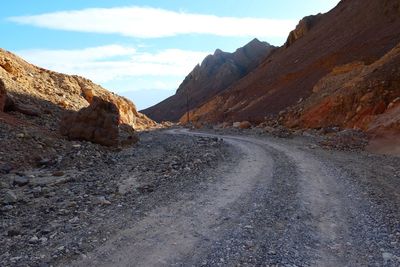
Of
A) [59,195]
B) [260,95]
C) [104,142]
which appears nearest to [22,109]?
[104,142]

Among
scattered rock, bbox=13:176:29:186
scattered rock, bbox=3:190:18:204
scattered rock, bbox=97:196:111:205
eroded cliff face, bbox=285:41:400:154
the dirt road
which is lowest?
the dirt road

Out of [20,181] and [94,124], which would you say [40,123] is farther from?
[20,181]

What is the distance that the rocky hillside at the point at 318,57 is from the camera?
4656 centimetres

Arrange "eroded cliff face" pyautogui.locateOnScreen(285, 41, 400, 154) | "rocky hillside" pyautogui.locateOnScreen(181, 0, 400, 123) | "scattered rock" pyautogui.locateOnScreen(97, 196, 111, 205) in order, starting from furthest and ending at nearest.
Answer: "rocky hillside" pyautogui.locateOnScreen(181, 0, 400, 123) < "eroded cliff face" pyautogui.locateOnScreen(285, 41, 400, 154) < "scattered rock" pyautogui.locateOnScreen(97, 196, 111, 205)

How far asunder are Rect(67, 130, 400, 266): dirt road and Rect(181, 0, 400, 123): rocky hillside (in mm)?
22737

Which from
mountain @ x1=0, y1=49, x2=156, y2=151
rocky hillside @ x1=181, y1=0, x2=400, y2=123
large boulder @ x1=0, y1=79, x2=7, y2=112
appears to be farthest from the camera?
rocky hillside @ x1=181, y1=0, x2=400, y2=123

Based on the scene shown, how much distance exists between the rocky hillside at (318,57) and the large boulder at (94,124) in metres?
20.8

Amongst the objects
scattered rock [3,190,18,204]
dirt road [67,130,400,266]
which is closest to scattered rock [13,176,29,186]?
scattered rock [3,190,18,204]

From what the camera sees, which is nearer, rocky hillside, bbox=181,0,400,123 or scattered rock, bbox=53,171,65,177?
scattered rock, bbox=53,171,65,177

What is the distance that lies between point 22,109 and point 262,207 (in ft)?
61.2

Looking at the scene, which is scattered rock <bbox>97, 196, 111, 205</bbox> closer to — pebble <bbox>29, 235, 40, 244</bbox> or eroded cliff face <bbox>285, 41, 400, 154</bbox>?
pebble <bbox>29, 235, 40, 244</bbox>

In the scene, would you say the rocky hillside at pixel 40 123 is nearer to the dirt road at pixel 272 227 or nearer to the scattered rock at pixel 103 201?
the scattered rock at pixel 103 201

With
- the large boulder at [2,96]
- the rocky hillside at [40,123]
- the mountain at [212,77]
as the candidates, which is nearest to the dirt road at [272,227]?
the rocky hillside at [40,123]

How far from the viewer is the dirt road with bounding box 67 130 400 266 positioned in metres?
6.72
